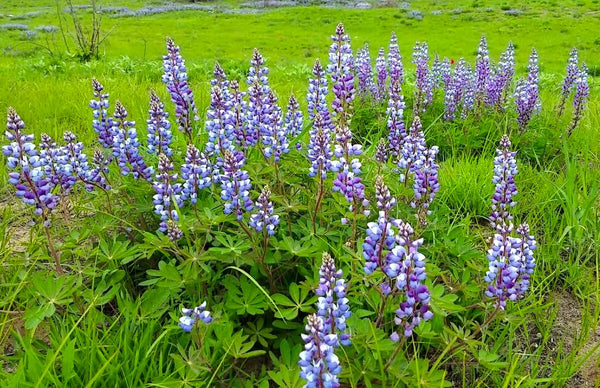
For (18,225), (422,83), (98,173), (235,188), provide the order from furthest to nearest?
(422,83) < (18,225) < (98,173) < (235,188)

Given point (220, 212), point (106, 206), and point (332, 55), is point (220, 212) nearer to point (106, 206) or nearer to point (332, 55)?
point (106, 206)

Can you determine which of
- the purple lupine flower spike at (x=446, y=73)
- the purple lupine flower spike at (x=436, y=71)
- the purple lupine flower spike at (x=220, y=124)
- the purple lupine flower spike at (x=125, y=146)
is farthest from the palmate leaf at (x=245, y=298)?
the purple lupine flower spike at (x=436, y=71)

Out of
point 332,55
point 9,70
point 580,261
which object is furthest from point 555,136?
point 9,70

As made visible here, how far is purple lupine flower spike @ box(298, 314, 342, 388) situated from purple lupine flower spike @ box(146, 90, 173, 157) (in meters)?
1.92

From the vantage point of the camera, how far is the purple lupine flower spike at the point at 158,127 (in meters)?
3.18

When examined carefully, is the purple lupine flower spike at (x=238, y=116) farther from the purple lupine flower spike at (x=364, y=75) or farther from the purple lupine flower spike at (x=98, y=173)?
the purple lupine flower spike at (x=364, y=75)

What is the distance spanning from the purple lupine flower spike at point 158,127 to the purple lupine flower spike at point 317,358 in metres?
1.92

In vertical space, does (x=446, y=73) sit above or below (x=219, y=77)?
below

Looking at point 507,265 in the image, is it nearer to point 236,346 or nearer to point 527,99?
point 236,346

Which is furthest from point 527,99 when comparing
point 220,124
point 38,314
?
point 38,314

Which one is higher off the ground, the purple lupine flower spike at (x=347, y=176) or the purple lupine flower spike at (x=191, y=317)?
the purple lupine flower spike at (x=347, y=176)

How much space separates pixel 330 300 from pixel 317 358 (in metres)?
0.23

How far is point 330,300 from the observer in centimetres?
180

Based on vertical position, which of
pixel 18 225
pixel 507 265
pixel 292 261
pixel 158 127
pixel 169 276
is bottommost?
pixel 18 225
